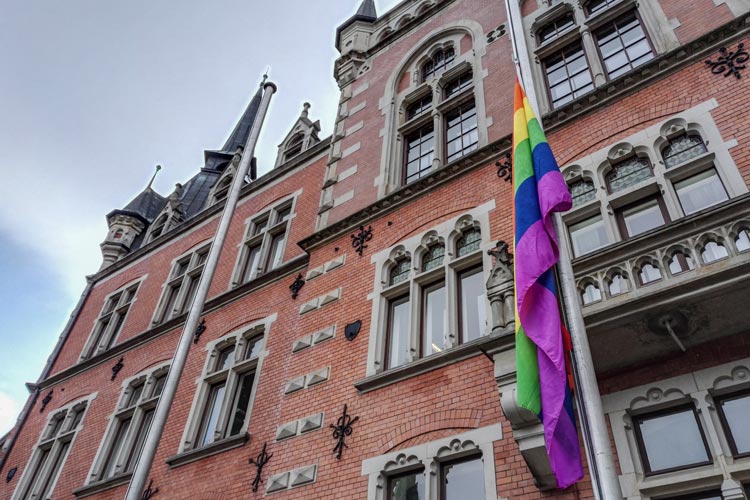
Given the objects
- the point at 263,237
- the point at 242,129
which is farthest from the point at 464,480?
the point at 242,129

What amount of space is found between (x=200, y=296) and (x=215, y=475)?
3766mm

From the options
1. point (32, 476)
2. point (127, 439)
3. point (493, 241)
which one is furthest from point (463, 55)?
point (32, 476)

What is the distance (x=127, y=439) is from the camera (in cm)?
1425

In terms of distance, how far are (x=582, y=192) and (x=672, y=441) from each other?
3945mm

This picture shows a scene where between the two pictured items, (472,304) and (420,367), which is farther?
(472,304)

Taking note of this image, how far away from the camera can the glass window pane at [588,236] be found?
8.64 metres

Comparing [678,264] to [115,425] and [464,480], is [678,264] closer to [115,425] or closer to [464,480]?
[464,480]

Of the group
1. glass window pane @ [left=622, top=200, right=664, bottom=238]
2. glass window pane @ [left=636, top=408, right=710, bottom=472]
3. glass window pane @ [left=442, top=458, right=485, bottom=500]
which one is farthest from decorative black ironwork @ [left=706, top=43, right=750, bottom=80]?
glass window pane @ [left=442, top=458, right=485, bottom=500]

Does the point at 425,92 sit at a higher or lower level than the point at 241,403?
higher

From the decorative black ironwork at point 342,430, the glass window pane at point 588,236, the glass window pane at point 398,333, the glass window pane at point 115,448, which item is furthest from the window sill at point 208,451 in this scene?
the glass window pane at point 588,236

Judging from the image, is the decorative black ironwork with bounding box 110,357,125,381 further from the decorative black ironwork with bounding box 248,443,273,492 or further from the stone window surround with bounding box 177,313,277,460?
the decorative black ironwork with bounding box 248,443,273,492

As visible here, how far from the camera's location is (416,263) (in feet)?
35.3

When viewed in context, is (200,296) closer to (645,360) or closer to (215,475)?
(215,475)

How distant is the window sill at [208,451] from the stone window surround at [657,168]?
6.86m
